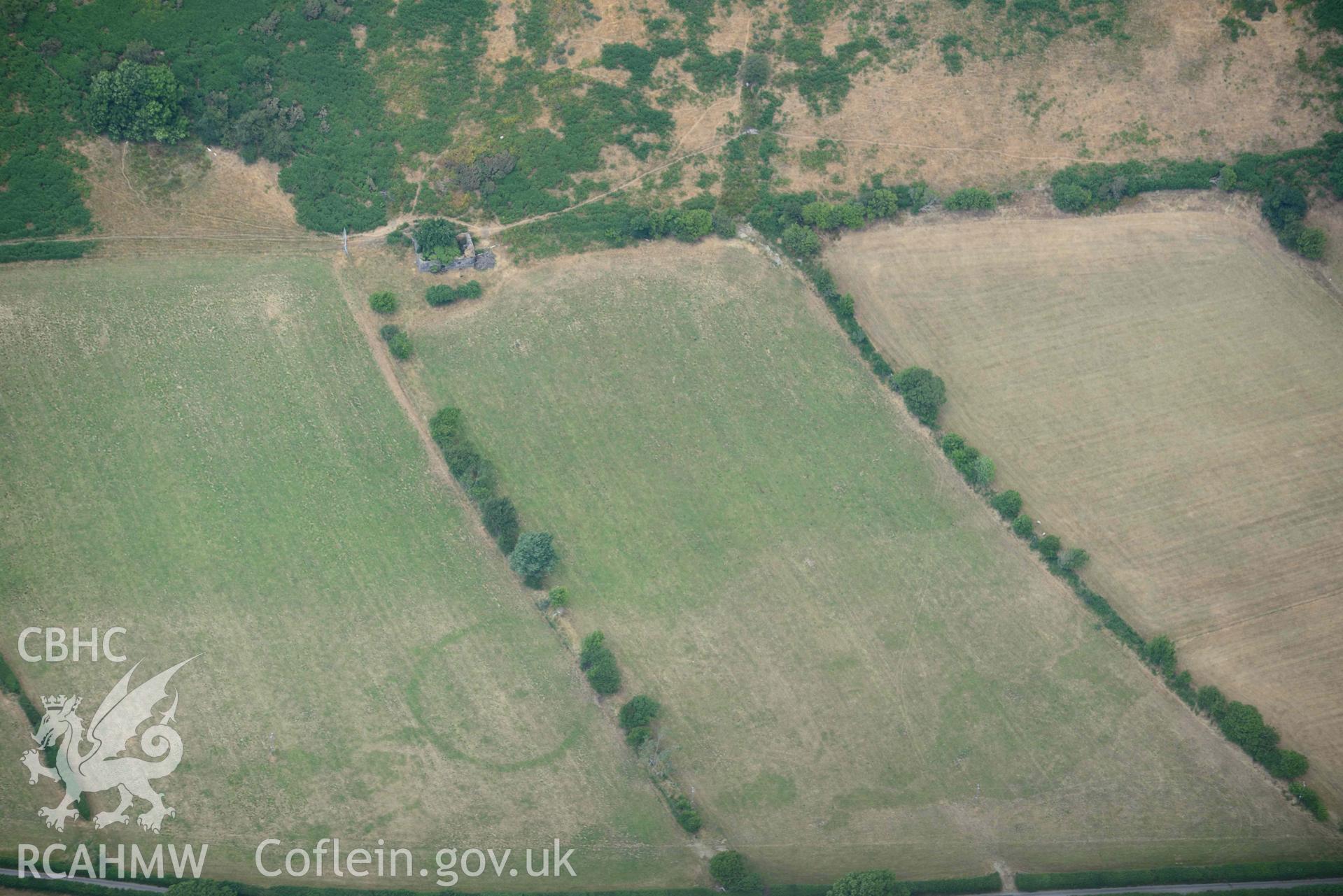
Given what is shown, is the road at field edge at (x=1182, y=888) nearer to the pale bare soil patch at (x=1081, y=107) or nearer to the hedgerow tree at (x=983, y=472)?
the hedgerow tree at (x=983, y=472)

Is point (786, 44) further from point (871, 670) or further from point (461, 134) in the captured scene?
point (871, 670)

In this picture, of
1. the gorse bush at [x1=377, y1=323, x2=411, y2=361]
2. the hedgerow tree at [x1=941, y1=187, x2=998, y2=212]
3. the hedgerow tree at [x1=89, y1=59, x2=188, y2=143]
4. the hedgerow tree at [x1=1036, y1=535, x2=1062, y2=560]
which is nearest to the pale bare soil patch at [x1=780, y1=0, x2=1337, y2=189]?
the hedgerow tree at [x1=941, y1=187, x2=998, y2=212]

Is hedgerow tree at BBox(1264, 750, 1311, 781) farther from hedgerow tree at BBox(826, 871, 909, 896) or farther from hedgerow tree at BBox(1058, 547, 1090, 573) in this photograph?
hedgerow tree at BBox(826, 871, 909, 896)

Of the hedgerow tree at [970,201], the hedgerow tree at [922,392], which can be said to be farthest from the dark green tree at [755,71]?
the hedgerow tree at [922,392]

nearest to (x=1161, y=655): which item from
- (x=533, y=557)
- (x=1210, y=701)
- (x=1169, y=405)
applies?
(x=1210, y=701)

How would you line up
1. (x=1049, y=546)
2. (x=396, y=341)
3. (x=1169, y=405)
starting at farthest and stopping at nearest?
(x=396, y=341) → (x=1169, y=405) → (x=1049, y=546)

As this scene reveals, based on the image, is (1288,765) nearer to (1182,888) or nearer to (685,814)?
(1182,888)
